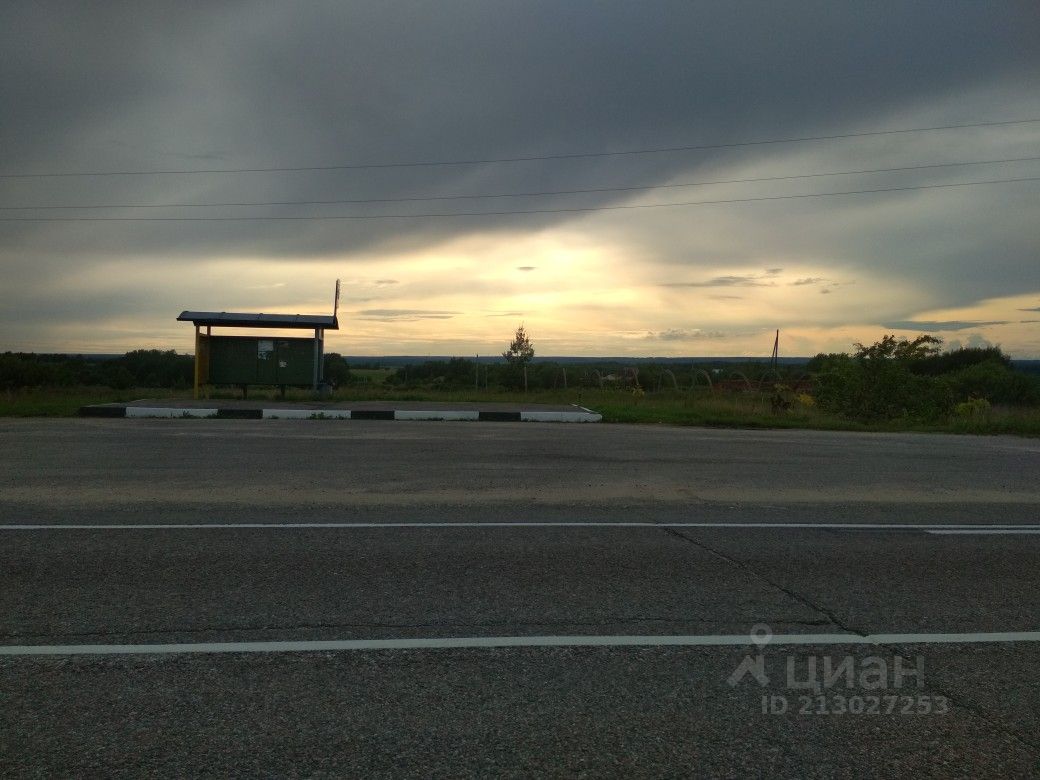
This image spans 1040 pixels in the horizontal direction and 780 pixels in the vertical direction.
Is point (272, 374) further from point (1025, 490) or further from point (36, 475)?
point (1025, 490)

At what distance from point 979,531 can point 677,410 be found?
55.0 feet

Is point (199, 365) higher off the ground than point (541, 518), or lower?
higher

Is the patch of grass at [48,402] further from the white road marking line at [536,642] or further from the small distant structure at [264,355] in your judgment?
the white road marking line at [536,642]

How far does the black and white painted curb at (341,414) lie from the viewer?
20.6 m

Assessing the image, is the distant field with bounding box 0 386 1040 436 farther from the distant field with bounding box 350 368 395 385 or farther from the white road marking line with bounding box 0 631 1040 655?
the distant field with bounding box 350 368 395 385

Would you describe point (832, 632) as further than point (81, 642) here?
Yes

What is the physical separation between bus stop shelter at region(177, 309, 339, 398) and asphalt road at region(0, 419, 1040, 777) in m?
15.6

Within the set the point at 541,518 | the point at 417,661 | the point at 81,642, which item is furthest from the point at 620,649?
the point at 541,518

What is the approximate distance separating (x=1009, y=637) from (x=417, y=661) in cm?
339

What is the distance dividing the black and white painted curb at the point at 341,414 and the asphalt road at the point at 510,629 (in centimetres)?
1117

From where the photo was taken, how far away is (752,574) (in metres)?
6.07

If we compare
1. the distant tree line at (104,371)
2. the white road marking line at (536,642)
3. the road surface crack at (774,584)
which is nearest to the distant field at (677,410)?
the distant tree line at (104,371)

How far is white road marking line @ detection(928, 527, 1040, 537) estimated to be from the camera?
7.72m
